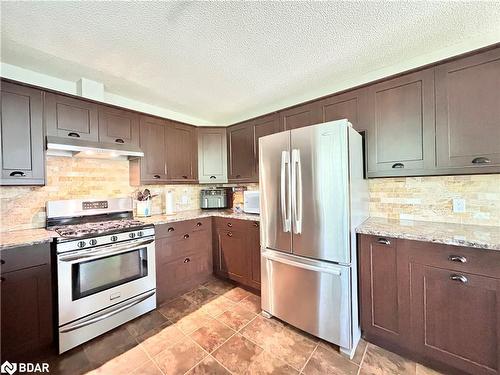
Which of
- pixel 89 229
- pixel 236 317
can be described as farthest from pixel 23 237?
pixel 236 317

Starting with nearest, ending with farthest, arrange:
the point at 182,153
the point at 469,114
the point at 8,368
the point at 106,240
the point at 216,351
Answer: the point at 8,368, the point at 469,114, the point at 216,351, the point at 106,240, the point at 182,153

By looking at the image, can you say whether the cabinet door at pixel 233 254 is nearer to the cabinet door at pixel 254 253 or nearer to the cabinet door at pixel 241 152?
the cabinet door at pixel 254 253

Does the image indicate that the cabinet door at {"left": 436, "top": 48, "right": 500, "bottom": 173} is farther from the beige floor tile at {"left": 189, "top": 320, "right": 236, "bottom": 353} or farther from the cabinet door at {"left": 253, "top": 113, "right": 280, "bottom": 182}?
the beige floor tile at {"left": 189, "top": 320, "right": 236, "bottom": 353}

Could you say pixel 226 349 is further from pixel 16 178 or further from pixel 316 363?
pixel 16 178

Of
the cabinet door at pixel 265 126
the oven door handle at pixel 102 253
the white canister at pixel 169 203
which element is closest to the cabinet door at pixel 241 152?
the cabinet door at pixel 265 126

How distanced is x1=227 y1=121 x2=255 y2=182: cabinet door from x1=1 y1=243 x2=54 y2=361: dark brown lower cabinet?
2.18 m

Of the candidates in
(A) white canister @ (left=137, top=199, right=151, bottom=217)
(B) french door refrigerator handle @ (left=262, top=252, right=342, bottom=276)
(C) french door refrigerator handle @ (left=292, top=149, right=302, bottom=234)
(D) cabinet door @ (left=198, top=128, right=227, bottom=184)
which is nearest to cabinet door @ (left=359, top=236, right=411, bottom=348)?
(B) french door refrigerator handle @ (left=262, top=252, right=342, bottom=276)

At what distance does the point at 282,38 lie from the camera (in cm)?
166

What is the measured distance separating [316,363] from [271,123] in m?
2.50

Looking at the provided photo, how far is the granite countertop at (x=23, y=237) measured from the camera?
4.93 ft

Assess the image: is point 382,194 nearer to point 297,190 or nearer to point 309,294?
point 297,190

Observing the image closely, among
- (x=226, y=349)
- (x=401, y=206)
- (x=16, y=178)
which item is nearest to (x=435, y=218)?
(x=401, y=206)

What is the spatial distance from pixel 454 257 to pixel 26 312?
306cm

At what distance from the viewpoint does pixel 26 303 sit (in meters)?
1.54
